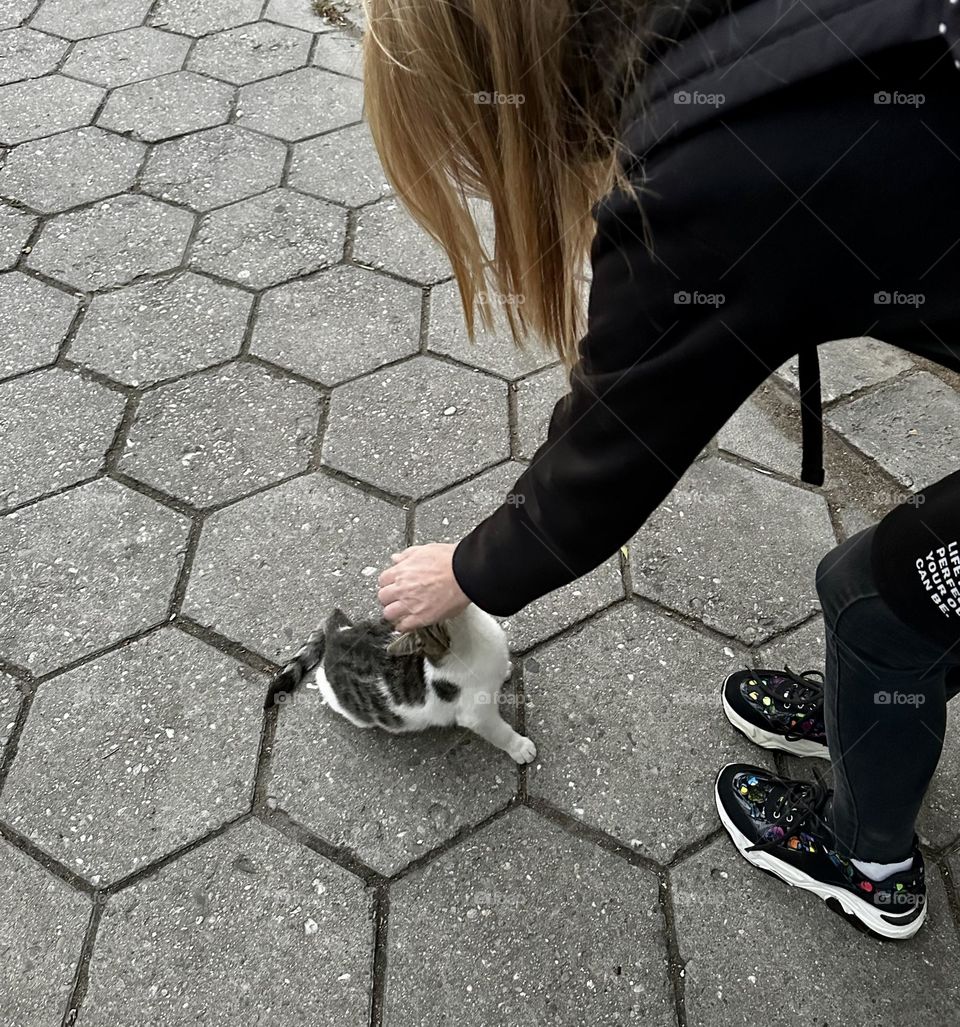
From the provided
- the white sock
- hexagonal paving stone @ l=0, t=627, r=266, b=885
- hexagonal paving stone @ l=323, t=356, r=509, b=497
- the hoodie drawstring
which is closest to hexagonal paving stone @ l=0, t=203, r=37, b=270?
hexagonal paving stone @ l=323, t=356, r=509, b=497

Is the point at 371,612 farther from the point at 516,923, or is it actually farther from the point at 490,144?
the point at 490,144

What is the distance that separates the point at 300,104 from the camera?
4215mm

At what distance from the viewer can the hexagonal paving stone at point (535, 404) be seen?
2830 millimetres

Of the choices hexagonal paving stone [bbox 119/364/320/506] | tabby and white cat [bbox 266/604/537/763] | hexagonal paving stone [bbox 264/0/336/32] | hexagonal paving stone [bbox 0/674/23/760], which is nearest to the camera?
tabby and white cat [bbox 266/604/537/763]

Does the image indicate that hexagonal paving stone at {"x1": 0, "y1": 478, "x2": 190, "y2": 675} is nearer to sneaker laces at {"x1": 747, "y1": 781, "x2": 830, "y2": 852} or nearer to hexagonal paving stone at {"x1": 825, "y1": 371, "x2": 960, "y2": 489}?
sneaker laces at {"x1": 747, "y1": 781, "x2": 830, "y2": 852}

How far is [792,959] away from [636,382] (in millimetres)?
1416

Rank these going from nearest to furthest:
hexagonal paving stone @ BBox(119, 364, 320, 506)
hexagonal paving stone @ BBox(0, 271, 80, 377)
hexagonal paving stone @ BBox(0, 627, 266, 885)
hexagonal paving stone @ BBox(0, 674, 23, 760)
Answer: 1. hexagonal paving stone @ BBox(0, 627, 266, 885)
2. hexagonal paving stone @ BBox(0, 674, 23, 760)
3. hexagonal paving stone @ BBox(119, 364, 320, 506)
4. hexagonal paving stone @ BBox(0, 271, 80, 377)

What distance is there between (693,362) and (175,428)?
2.24 metres

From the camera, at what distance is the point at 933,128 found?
886mm

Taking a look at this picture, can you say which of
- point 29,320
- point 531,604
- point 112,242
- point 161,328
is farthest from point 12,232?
point 531,604

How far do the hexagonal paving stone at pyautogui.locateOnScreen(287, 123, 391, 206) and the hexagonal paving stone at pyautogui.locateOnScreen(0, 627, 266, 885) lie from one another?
217 centimetres

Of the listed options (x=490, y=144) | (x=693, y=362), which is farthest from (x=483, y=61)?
(x=693, y=362)

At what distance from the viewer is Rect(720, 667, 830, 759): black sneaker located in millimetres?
2102

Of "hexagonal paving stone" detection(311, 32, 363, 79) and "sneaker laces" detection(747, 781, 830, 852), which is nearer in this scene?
"sneaker laces" detection(747, 781, 830, 852)
